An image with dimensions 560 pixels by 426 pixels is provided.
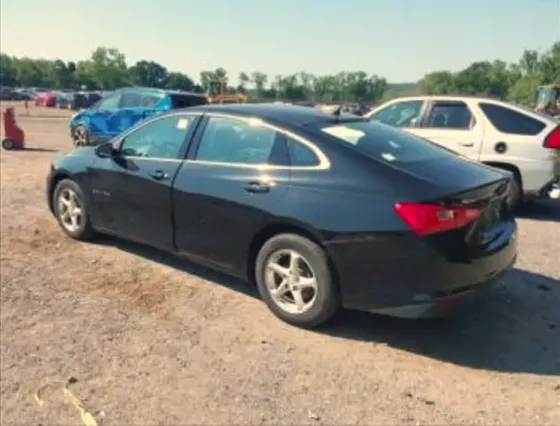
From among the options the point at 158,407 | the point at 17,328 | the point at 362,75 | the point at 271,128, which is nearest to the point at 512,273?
the point at 271,128

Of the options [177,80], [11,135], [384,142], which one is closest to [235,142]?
[384,142]

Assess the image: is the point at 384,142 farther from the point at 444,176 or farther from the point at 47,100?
the point at 47,100

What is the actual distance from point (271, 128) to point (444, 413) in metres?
2.39

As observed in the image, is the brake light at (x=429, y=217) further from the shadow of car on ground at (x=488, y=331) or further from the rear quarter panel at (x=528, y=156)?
the rear quarter panel at (x=528, y=156)

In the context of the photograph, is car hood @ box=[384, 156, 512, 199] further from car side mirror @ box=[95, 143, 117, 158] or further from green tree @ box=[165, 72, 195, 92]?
green tree @ box=[165, 72, 195, 92]

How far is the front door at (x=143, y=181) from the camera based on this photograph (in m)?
5.10

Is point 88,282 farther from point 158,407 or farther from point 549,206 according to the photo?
point 549,206

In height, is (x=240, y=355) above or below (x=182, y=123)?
below

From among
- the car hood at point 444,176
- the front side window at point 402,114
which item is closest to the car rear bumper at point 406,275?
the car hood at point 444,176

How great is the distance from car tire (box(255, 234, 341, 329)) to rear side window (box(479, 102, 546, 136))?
15.8 ft

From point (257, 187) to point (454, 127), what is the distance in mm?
4762

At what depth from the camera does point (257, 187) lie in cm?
439

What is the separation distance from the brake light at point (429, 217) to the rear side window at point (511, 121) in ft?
15.1

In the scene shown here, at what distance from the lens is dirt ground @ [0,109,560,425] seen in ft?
10.7
